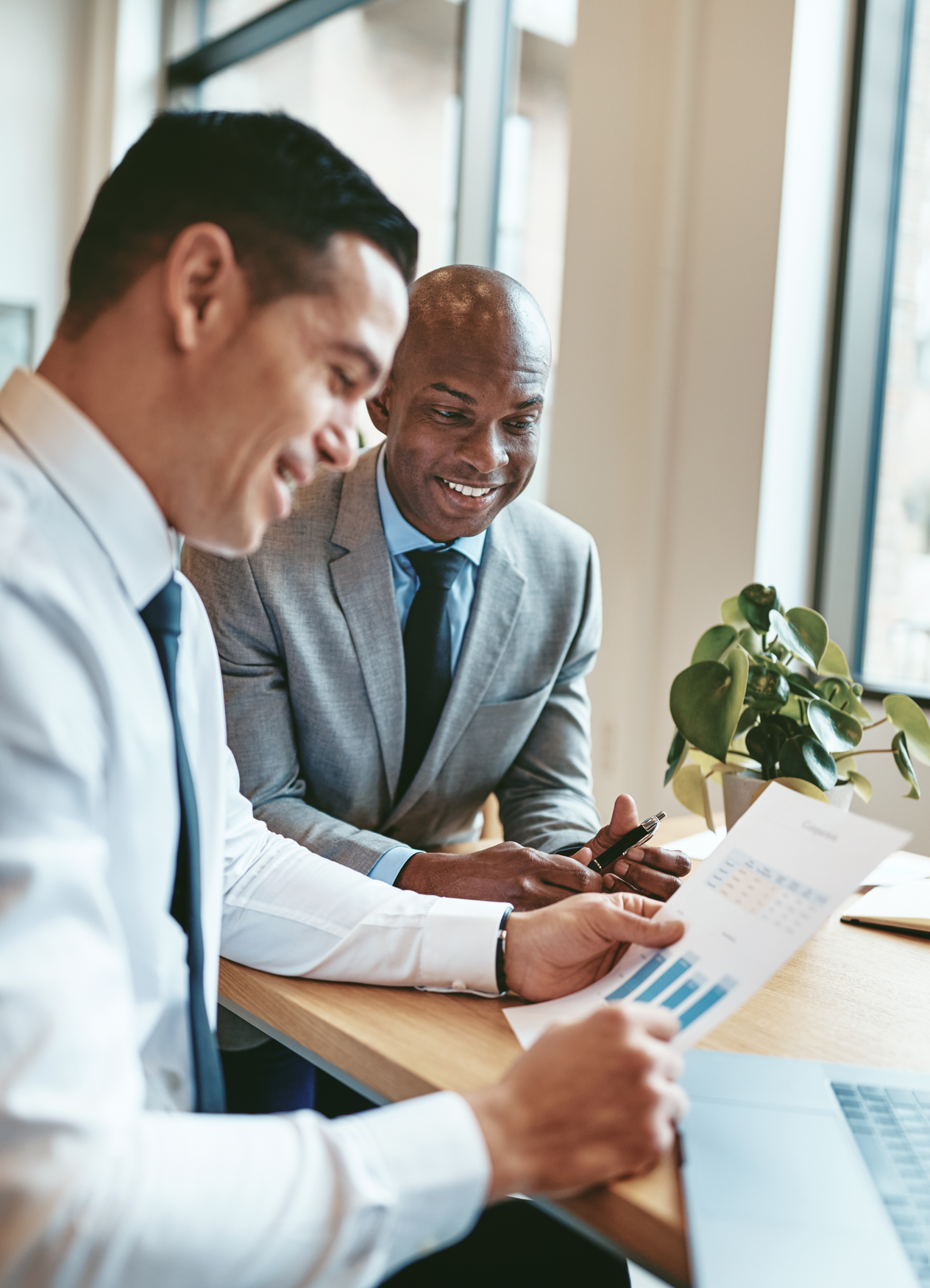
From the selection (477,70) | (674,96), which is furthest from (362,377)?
(477,70)

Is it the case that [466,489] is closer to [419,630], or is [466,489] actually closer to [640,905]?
[419,630]

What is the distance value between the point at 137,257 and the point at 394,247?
0.64 ft

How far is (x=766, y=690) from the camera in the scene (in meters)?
1.25

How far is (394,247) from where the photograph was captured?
30.8 inches

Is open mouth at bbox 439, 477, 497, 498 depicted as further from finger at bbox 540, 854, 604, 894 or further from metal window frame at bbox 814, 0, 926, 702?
metal window frame at bbox 814, 0, 926, 702

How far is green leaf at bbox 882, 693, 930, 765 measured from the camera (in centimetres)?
126

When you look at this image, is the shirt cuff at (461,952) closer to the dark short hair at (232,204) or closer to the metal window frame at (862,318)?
the dark short hair at (232,204)

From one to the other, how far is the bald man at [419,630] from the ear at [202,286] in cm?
67

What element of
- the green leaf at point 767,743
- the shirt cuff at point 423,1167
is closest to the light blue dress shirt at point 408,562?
the green leaf at point 767,743

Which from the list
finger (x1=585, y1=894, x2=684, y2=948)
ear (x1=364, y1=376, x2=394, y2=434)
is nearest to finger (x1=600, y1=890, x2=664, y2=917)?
finger (x1=585, y1=894, x2=684, y2=948)

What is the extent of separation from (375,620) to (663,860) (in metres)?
0.53

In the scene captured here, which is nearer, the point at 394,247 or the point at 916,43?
the point at 394,247

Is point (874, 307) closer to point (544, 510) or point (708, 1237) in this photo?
point (544, 510)

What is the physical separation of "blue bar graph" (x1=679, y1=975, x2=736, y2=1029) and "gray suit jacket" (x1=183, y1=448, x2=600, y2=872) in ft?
1.65
